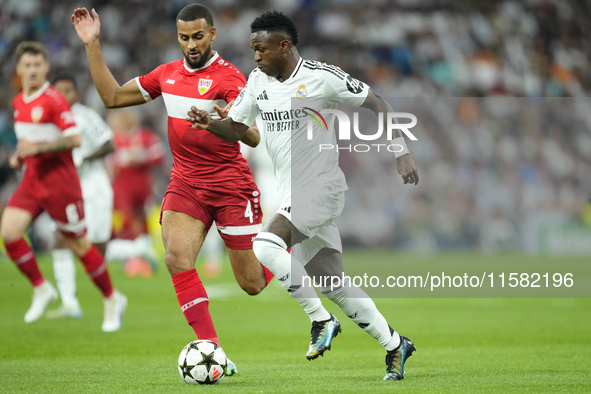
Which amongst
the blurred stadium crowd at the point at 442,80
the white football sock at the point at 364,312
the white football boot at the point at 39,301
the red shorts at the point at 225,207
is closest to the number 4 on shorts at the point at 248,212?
the red shorts at the point at 225,207

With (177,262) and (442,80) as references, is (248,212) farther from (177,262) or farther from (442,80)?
(442,80)

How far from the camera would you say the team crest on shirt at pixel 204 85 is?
605cm

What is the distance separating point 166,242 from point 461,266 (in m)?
10.3

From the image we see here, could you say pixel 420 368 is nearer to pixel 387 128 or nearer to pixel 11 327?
pixel 387 128

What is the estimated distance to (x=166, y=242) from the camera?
5789 millimetres

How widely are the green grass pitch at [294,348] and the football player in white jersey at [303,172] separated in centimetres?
44

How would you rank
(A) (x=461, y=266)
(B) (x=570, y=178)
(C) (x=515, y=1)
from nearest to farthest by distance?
(A) (x=461, y=266), (B) (x=570, y=178), (C) (x=515, y=1)

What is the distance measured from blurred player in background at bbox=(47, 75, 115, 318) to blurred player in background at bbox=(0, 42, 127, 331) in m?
0.58

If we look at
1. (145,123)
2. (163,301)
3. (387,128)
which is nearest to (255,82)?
(387,128)

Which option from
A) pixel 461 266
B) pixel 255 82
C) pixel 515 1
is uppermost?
pixel 515 1

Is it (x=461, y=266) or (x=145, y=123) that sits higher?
(x=145, y=123)

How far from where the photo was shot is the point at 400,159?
522cm

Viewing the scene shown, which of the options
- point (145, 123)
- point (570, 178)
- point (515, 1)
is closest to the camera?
point (570, 178)

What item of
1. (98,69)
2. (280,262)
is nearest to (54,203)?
(98,69)
